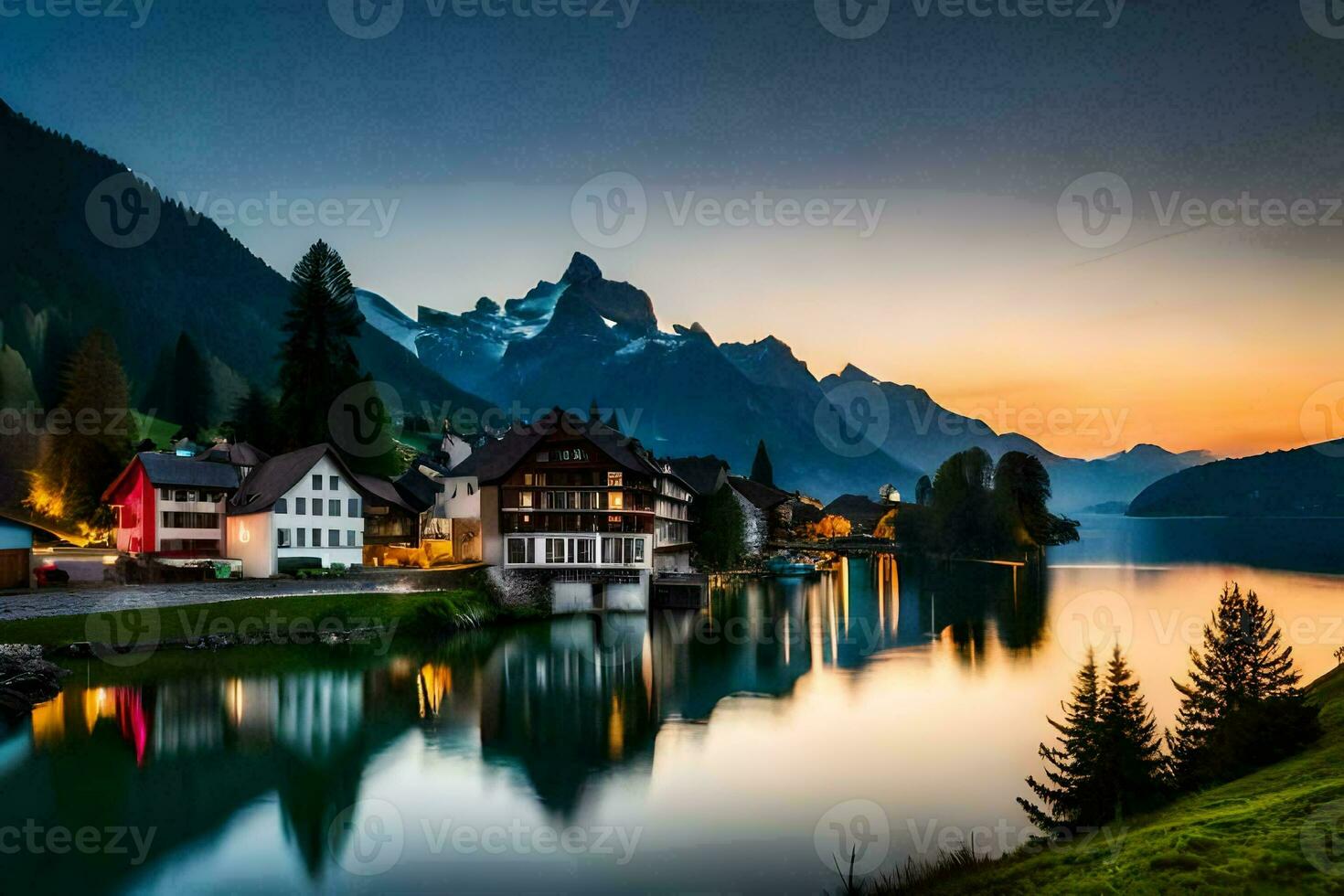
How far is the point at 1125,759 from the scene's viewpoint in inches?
816

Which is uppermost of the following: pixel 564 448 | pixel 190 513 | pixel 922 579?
pixel 564 448

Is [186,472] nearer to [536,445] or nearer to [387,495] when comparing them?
[387,495]

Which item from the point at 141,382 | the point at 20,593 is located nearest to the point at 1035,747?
the point at 20,593

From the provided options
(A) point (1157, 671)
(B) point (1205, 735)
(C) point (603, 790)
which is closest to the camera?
(B) point (1205, 735)

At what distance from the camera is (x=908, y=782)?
29.3m

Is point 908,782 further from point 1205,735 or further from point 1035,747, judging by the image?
point 1205,735

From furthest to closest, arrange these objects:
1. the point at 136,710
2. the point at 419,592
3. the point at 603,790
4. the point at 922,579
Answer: the point at 922,579, the point at 419,592, the point at 136,710, the point at 603,790

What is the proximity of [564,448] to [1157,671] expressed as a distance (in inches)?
1720

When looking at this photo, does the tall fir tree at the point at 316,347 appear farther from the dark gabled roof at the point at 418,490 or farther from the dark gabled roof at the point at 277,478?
the dark gabled roof at the point at 277,478

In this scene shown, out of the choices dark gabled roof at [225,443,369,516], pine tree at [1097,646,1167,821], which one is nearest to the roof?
dark gabled roof at [225,443,369,516]

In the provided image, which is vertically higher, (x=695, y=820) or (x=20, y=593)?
(x=20, y=593)

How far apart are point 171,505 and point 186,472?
9.15 feet

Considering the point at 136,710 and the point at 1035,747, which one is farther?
the point at 136,710

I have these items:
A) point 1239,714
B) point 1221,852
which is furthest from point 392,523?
point 1221,852
